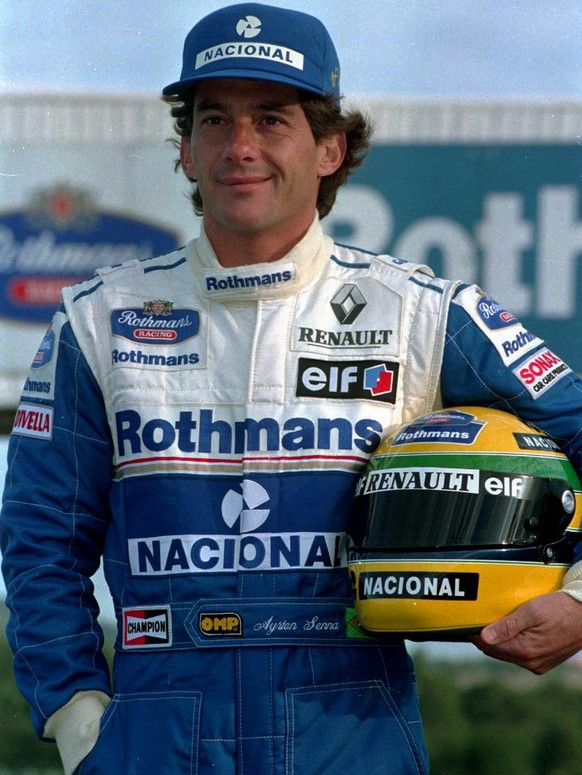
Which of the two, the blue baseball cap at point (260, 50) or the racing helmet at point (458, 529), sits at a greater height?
the blue baseball cap at point (260, 50)

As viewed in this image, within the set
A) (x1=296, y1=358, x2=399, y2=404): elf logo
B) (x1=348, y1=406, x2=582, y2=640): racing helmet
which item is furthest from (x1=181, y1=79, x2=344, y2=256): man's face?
(x1=348, y1=406, x2=582, y2=640): racing helmet

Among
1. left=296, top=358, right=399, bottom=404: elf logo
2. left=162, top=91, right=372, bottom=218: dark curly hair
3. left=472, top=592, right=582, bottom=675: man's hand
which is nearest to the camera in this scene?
left=472, top=592, right=582, bottom=675: man's hand

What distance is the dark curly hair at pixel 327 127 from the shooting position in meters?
2.50

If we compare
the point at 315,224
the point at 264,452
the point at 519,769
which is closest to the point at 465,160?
the point at 519,769

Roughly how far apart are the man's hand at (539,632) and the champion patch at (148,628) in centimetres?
60

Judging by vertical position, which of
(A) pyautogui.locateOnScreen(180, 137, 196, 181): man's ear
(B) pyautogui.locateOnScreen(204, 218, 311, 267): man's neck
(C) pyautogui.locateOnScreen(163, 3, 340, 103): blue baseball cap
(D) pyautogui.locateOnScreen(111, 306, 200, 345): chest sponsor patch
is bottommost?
(D) pyautogui.locateOnScreen(111, 306, 200, 345): chest sponsor patch

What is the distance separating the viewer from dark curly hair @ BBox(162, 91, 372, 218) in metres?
2.50

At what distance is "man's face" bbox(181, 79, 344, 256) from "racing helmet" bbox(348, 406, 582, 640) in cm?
53

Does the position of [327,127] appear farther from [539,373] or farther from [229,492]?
[229,492]

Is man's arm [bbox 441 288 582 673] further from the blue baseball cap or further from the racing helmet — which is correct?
the blue baseball cap

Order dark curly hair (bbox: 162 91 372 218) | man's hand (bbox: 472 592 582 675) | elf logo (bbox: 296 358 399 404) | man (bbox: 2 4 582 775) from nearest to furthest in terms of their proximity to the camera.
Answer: man's hand (bbox: 472 592 582 675)
man (bbox: 2 4 582 775)
elf logo (bbox: 296 358 399 404)
dark curly hair (bbox: 162 91 372 218)

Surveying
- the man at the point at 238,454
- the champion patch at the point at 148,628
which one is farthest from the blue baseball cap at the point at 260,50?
the champion patch at the point at 148,628

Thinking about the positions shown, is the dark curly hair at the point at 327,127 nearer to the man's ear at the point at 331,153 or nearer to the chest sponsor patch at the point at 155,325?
the man's ear at the point at 331,153

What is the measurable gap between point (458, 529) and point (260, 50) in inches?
40.4
